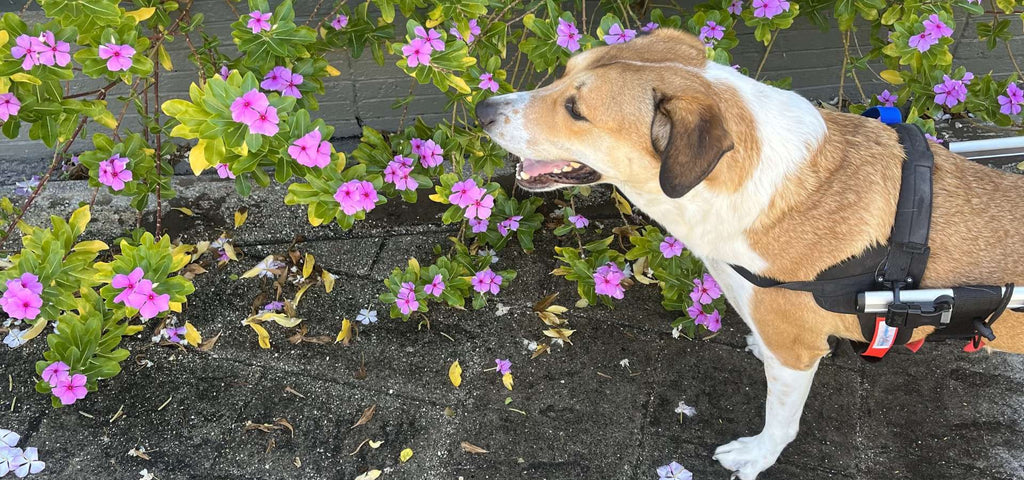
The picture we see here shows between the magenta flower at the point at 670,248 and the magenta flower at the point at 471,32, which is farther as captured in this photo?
the magenta flower at the point at 670,248

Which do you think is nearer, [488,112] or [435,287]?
[488,112]

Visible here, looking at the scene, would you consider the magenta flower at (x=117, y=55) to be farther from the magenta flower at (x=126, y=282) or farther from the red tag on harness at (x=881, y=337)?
the red tag on harness at (x=881, y=337)

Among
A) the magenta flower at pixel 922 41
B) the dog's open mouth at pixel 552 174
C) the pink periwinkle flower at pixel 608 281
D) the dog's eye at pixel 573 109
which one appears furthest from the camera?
the pink periwinkle flower at pixel 608 281

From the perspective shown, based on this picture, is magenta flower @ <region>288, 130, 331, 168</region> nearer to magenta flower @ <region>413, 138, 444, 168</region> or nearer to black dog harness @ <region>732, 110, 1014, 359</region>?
magenta flower @ <region>413, 138, 444, 168</region>

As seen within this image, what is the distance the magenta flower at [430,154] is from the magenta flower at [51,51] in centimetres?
141

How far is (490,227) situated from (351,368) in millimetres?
1029

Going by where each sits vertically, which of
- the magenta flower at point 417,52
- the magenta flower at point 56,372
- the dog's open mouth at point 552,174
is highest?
the magenta flower at point 417,52

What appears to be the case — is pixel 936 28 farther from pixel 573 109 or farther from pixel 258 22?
pixel 258 22

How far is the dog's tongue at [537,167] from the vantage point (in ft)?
8.86

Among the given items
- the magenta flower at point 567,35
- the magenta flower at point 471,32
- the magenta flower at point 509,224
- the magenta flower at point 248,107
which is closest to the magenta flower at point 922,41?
the magenta flower at point 567,35

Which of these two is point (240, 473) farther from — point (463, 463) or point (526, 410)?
point (526, 410)

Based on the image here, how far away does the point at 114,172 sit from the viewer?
300cm

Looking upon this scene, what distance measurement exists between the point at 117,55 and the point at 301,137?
0.72 metres

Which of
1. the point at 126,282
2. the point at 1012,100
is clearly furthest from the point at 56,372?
the point at 1012,100
